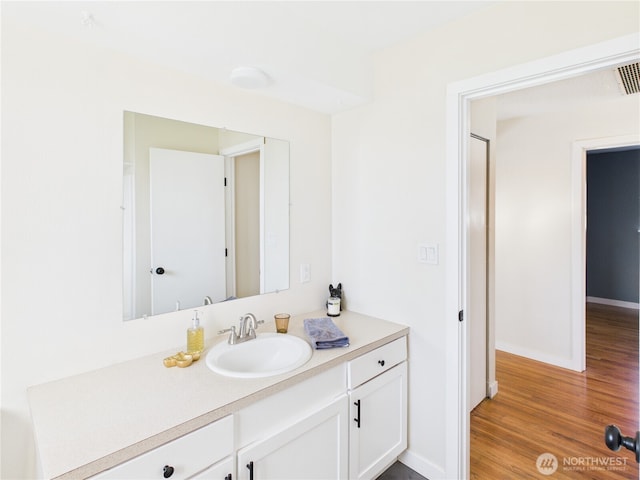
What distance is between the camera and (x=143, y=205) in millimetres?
1508

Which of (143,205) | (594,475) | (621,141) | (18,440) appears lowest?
(594,475)

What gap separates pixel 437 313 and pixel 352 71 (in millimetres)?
1360

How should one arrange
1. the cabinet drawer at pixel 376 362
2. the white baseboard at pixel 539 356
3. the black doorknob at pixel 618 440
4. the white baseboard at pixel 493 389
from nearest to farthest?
the black doorknob at pixel 618 440 < the cabinet drawer at pixel 376 362 < the white baseboard at pixel 493 389 < the white baseboard at pixel 539 356

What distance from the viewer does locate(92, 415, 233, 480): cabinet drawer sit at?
926 millimetres

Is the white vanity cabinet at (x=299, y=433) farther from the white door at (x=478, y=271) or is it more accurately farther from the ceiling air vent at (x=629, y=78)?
the ceiling air vent at (x=629, y=78)

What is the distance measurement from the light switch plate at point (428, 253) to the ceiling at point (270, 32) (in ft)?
2.95

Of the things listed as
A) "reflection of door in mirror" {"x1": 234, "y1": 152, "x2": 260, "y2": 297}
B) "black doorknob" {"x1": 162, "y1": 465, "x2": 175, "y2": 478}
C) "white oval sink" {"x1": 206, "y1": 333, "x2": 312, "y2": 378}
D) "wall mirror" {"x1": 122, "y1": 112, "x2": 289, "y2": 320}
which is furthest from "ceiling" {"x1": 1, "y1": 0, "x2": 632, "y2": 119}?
"black doorknob" {"x1": 162, "y1": 465, "x2": 175, "y2": 478}

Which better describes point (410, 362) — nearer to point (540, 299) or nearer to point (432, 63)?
point (432, 63)

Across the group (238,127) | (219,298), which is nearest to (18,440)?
(219,298)

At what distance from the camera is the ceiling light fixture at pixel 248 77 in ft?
5.07

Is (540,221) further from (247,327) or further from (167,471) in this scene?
(167,471)

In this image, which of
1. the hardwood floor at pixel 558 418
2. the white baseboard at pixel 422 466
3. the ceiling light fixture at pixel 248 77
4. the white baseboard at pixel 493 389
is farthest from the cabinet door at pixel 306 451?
the white baseboard at pixel 493 389

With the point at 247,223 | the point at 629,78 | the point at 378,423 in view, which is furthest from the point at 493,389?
the point at 629,78

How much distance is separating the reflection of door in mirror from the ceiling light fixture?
0.37 m
